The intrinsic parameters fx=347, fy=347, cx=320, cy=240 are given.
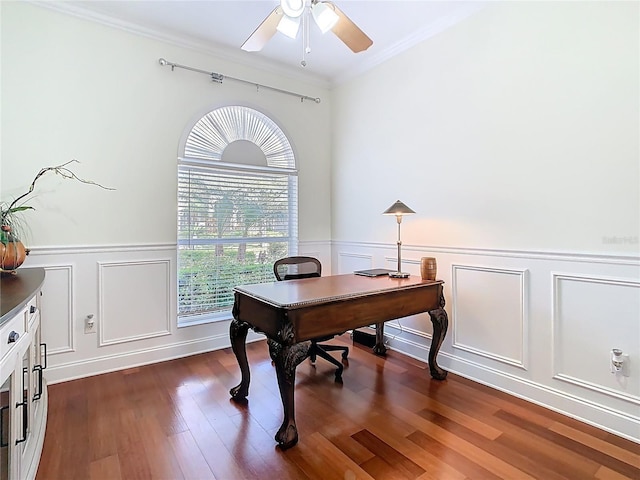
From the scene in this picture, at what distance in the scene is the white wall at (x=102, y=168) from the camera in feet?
8.37

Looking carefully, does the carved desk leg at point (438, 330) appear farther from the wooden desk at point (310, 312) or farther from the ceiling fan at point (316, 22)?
the ceiling fan at point (316, 22)

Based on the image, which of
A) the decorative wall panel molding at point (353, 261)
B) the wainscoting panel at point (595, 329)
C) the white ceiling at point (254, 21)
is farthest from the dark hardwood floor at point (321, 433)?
the white ceiling at point (254, 21)

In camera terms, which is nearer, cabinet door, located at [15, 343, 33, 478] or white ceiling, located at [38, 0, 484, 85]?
cabinet door, located at [15, 343, 33, 478]

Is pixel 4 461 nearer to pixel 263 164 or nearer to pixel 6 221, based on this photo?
pixel 6 221

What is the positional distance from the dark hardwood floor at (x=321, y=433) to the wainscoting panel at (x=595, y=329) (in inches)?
11.7

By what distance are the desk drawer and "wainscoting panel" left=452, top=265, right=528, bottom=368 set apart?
2740 millimetres

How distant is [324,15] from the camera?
2.04 metres

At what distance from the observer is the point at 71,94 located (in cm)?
269

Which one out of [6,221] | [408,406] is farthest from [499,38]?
[6,221]

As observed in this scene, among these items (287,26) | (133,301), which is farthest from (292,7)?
(133,301)

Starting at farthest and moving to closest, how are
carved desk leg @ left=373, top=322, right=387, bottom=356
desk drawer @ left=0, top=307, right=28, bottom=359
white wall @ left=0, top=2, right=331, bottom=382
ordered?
carved desk leg @ left=373, top=322, right=387, bottom=356
white wall @ left=0, top=2, right=331, bottom=382
desk drawer @ left=0, top=307, right=28, bottom=359

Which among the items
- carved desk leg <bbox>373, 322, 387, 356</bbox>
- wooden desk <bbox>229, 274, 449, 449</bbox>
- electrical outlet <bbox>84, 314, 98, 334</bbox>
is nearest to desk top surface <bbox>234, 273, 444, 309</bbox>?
wooden desk <bbox>229, 274, 449, 449</bbox>

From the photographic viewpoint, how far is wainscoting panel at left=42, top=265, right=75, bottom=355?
2619mm

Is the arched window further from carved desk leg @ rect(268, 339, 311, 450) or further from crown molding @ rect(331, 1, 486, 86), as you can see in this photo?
carved desk leg @ rect(268, 339, 311, 450)
